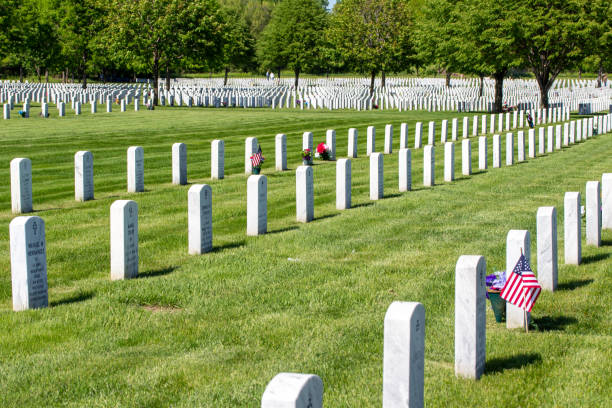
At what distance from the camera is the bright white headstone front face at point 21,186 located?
1390cm

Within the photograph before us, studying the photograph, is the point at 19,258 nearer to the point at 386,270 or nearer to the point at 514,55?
the point at 386,270

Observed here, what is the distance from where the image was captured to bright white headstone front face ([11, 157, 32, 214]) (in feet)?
45.6

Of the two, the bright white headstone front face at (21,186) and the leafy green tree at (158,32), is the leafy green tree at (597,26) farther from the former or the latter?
the bright white headstone front face at (21,186)

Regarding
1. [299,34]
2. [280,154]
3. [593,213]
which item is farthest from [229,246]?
[299,34]

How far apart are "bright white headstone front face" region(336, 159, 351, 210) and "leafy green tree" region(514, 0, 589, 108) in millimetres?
A: 32435

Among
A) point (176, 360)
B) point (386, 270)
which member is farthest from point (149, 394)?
point (386, 270)

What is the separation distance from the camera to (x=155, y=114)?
4222 centimetres

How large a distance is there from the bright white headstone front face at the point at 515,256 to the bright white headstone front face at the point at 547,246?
1.21 metres

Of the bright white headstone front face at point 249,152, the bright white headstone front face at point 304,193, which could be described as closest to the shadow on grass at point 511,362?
the bright white headstone front face at point 304,193

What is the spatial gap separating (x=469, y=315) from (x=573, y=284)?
11.4 feet

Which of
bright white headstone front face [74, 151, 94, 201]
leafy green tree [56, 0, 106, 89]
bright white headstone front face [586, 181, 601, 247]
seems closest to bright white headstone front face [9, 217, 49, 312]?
A: bright white headstone front face [586, 181, 601, 247]

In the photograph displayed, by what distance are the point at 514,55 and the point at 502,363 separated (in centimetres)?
4279

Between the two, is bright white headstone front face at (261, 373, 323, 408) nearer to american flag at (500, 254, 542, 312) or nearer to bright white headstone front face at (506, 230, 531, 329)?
american flag at (500, 254, 542, 312)

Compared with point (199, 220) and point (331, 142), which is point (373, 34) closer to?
point (331, 142)
